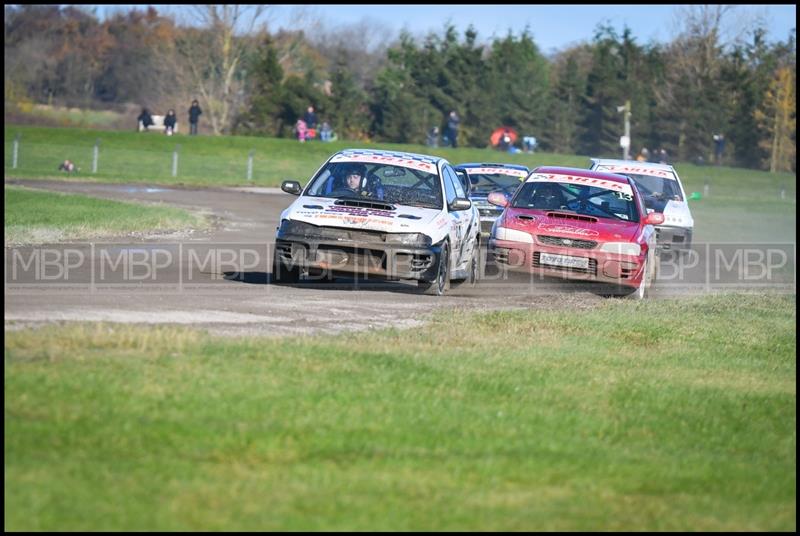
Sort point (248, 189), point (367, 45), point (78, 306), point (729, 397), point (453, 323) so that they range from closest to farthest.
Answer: point (729, 397) < point (78, 306) < point (453, 323) < point (248, 189) < point (367, 45)

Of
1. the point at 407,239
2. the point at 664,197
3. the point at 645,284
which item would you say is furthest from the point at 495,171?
the point at 407,239

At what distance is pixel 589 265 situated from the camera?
50.3 feet

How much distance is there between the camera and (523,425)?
7543 millimetres

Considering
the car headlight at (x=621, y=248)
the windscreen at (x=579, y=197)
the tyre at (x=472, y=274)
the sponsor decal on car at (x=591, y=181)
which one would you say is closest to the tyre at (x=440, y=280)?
the tyre at (x=472, y=274)

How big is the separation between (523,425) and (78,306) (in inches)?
188

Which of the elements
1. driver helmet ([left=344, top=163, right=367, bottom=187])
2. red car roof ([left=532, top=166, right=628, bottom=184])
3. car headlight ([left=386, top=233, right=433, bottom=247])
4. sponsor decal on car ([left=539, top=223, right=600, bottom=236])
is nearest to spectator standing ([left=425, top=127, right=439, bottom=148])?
red car roof ([left=532, top=166, right=628, bottom=184])

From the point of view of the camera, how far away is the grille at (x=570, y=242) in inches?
605

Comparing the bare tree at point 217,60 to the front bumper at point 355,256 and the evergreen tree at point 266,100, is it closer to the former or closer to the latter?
the evergreen tree at point 266,100

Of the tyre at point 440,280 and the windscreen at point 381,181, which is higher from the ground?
the windscreen at point 381,181

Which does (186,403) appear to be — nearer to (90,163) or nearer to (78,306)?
(78,306)

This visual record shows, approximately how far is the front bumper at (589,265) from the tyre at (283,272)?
3.07 metres

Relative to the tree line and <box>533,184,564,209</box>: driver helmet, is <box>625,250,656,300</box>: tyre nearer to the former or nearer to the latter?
<box>533,184,564,209</box>: driver helmet

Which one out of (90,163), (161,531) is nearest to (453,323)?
(161,531)

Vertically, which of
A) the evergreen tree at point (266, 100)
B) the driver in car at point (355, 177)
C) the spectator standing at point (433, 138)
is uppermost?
the evergreen tree at point (266, 100)
